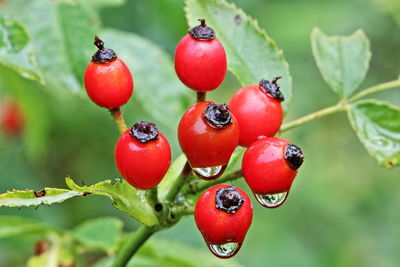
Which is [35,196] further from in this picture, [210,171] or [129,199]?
[210,171]

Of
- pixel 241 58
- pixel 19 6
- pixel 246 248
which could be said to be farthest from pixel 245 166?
pixel 246 248

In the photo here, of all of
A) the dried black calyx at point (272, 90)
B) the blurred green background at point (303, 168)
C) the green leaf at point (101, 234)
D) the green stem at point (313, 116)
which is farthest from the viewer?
the blurred green background at point (303, 168)

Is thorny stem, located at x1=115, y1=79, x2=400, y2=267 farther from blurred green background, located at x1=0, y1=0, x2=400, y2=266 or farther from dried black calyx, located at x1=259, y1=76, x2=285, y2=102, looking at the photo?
blurred green background, located at x1=0, y1=0, x2=400, y2=266

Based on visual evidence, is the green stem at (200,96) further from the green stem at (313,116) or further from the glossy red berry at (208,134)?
the green stem at (313,116)

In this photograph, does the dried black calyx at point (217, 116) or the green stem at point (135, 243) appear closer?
the dried black calyx at point (217, 116)

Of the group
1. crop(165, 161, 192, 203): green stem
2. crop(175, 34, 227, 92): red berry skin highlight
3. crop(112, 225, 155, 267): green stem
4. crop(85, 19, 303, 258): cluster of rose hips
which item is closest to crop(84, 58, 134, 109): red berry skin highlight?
crop(85, 19, 303, 258): cluster of rose hips

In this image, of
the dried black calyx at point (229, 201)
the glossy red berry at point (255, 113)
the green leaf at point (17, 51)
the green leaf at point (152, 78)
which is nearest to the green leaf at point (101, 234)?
the green leaf at point (152, 78)

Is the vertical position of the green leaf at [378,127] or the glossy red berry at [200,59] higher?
the glossy red berry at [200,59]

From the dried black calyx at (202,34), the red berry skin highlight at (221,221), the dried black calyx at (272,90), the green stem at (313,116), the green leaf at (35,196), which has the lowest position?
the green stem at (313,116)
